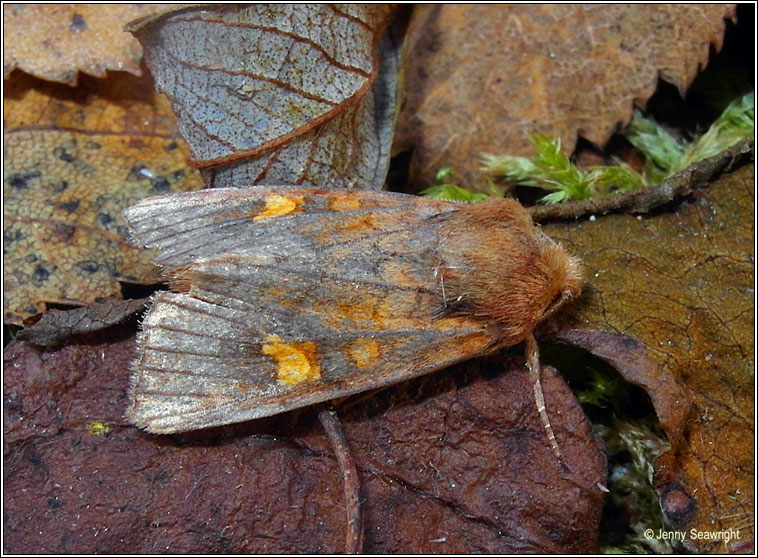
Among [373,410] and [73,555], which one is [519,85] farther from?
[73,555]

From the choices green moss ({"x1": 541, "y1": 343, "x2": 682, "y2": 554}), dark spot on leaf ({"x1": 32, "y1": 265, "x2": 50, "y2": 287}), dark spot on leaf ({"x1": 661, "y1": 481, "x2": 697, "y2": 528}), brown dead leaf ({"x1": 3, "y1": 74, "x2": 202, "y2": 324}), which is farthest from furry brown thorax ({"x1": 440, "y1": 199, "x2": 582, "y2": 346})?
dark spot on leaf ({"x1": 32, "y1": 265, "x2": 50, "y2": 287})

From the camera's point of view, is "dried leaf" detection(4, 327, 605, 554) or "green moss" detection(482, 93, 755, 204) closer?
"dried leaf" detection(4, 327, 605, 554)

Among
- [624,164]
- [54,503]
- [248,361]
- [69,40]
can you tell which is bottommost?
[54,503]

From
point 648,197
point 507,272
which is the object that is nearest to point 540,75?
point 648,197

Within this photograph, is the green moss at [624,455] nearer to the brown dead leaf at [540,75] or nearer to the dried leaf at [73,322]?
the brown dead leaf at [540,75]

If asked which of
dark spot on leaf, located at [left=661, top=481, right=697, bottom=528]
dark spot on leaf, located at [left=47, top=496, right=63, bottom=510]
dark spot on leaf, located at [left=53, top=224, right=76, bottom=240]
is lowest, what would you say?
dark spot on leaf, located at [left=47, top=496, right=63, bottom=510]

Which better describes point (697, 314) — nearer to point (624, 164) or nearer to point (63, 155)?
point (624, 164)

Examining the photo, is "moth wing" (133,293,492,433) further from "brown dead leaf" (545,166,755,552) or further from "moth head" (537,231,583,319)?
"brown dead leaf" (545,166,755,552)
